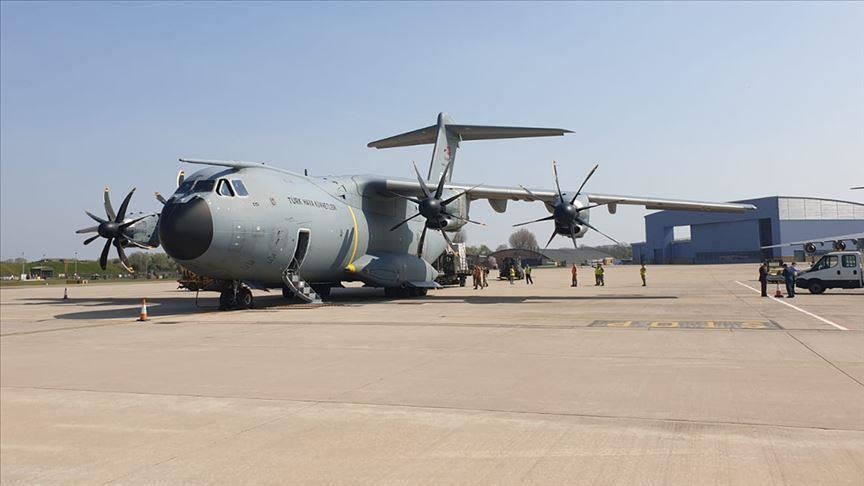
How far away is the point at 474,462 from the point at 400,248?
23.6 meters

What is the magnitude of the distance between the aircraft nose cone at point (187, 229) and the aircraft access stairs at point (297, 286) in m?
4.20

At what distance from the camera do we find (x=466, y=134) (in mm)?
31875

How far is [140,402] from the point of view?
7328 mm

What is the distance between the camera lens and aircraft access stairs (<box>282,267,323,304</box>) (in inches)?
886

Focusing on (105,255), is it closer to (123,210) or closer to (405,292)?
(123,210)

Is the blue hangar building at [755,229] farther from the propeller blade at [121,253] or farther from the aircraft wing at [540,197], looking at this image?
the propeller blade at [121,253]

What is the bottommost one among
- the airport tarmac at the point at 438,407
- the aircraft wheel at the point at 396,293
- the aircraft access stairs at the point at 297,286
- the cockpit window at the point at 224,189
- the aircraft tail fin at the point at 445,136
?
the airport tarmac at the point at 438,407

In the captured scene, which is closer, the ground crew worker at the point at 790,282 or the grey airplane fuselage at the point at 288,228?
the grey airplane fuselage at the point at 288,228

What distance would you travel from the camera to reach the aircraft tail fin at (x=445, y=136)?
29562 mm

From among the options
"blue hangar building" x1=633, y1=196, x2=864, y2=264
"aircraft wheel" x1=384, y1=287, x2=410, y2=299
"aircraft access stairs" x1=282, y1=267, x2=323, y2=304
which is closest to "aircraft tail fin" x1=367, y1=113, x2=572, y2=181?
"aircraft wheel" x1=384, y1=287, x2=410, y2=299

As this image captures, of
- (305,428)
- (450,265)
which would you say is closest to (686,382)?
(305,428)

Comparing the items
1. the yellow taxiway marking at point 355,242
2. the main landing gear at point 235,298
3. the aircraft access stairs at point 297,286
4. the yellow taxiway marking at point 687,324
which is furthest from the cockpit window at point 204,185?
the yellow taxiway marking at point 687,324

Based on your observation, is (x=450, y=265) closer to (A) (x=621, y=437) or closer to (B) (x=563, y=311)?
(B) (x=563, y=311)

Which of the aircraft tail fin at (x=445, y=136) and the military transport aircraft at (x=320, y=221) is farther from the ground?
the aircraft tail fin at (x=445, y=136)
